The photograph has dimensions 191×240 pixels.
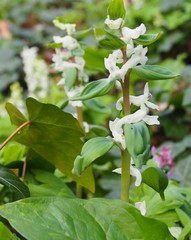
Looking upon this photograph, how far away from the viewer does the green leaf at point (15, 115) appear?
0.98 metres

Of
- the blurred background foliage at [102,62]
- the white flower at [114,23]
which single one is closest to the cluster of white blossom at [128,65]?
the white flower at [114,23]

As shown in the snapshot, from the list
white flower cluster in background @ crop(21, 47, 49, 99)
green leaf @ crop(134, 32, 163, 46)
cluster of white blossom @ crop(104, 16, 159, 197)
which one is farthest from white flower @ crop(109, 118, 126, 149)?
white flower cluster in background @ crop(21, 47, 49, 99)

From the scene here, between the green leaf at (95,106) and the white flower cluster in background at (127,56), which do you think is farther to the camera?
the green leaf at (95,106)

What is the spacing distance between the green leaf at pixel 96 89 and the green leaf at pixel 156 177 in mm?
127

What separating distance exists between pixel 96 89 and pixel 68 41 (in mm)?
350

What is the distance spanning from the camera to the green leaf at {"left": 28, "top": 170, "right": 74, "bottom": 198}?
1.03 meters

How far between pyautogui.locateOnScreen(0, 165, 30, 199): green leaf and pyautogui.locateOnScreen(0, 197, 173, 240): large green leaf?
0.18 metres

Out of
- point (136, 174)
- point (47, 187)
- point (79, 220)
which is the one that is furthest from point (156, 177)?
point (47, 187)

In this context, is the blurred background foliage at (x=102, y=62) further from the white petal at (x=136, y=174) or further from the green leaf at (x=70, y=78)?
the white petal at (x=136, y=174)

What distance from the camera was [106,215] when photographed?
777mm

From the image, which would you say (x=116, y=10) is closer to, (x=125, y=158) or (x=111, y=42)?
(x=111, y=42)

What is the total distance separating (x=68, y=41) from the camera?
3.70ft

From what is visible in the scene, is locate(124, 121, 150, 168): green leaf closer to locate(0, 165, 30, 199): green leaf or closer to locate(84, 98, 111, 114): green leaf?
locate(0, 165, 30, 199): green leaf

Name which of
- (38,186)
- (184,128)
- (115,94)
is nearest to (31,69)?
(115,94)
